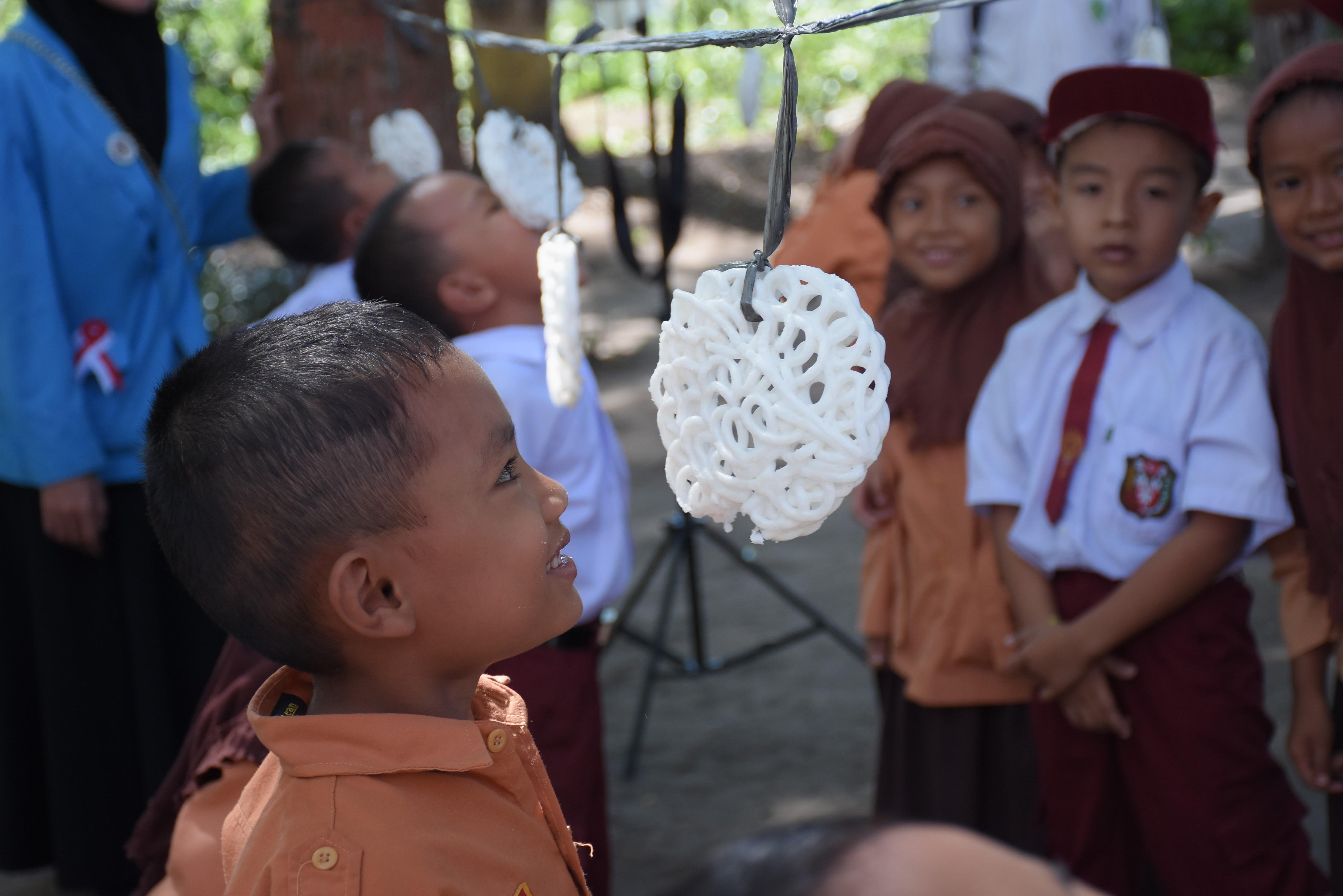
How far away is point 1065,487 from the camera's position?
197cm

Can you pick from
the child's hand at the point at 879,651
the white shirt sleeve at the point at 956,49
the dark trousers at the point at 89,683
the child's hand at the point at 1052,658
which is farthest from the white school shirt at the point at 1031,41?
the dark trousers at the point at 89,683

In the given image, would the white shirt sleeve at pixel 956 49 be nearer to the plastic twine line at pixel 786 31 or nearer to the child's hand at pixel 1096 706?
the child's hand at pixel 1096 706

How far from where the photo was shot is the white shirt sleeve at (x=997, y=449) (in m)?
2.06

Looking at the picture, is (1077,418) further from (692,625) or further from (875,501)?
(692,625)

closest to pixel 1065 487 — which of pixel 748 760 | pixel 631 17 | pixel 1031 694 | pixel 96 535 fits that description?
pixel 1031 694

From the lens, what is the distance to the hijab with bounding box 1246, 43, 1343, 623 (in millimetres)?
1730

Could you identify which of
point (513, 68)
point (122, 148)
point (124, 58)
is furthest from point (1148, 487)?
point (513, 68)

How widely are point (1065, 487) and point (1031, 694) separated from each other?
49cm

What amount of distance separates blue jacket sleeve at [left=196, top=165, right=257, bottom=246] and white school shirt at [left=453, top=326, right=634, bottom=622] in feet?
4.30

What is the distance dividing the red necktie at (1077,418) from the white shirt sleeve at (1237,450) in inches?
6.3

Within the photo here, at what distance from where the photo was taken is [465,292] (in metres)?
2.06

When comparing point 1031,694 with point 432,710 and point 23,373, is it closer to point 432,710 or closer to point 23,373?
point 432,710

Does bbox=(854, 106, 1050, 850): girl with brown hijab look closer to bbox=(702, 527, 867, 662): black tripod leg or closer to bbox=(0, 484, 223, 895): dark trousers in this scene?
bbox=(702, 527, 867, 662): black tripod leg

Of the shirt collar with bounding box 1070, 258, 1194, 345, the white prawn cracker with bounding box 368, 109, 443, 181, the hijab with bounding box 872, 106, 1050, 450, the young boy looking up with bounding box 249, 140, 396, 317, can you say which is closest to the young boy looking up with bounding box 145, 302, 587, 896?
the shirt collar with bounding box 1070, 258, 1194, 345
